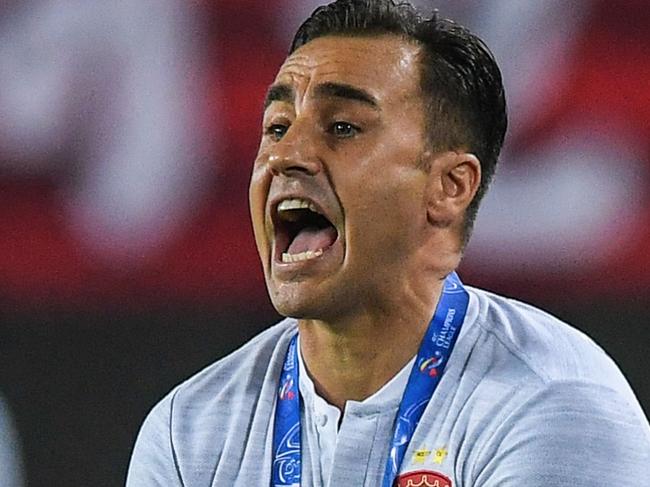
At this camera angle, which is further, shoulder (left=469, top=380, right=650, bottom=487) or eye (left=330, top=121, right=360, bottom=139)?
eye (left=330, top=121, right=360, bottom=139)

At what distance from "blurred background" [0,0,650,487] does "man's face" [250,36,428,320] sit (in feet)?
2.01

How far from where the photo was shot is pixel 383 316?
152cm

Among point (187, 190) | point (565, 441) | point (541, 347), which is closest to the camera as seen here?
point (565, 441)

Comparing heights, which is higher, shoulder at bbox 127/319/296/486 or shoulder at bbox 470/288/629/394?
shoulder at bbox 470/288/629/394

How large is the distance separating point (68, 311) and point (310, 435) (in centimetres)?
74

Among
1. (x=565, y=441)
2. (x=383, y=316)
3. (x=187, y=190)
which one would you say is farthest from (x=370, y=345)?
(x=187, y=190)

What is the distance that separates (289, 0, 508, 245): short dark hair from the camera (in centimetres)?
151

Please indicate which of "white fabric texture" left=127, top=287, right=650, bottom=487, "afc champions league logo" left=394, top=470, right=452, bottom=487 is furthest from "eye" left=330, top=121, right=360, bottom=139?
"afc champions league logo" left=394, top=470, right=452, bottom=487

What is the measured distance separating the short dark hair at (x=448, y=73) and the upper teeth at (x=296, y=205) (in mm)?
141

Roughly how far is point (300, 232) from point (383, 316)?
12cm

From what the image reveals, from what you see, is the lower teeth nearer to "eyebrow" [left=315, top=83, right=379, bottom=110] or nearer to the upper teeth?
the upper teeth

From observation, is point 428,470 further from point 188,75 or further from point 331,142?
point 188,75

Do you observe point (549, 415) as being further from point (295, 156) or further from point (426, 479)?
point (295, 156)

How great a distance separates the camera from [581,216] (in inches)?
82.7
